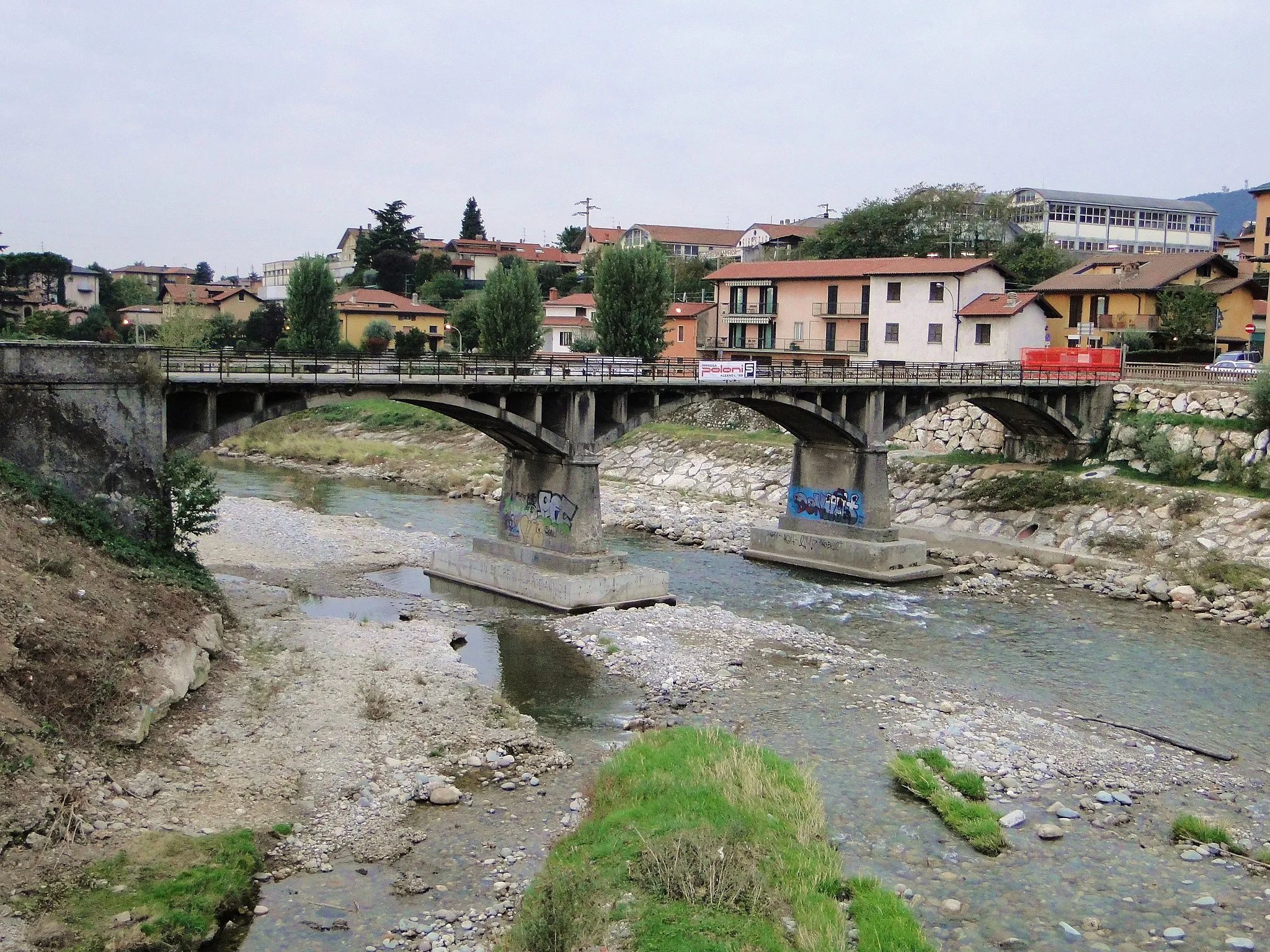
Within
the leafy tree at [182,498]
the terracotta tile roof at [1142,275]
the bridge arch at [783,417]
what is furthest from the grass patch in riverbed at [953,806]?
the terracotta tile roof at [1142,275]

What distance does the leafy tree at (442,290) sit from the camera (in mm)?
119875

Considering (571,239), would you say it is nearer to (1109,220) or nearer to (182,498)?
(1109,220)

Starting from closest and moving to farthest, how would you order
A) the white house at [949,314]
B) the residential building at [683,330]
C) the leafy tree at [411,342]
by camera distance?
1. the white house at [949,314]
2. the residential building at [683,330]
3. the leafy tree at [411,342]

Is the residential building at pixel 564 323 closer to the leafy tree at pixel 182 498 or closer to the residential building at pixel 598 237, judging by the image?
the residential building at pixel 598 237

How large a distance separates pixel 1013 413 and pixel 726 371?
66.1 feet

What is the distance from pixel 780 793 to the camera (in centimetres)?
2216

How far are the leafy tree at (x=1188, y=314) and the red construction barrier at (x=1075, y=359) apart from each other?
32.9ft

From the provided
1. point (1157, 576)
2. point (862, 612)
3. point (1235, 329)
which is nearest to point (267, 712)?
point (862, 612)

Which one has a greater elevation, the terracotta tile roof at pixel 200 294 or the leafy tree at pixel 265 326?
the terracotta tile roof at pixel 200 294

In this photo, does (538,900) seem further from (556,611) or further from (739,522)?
(739,522)

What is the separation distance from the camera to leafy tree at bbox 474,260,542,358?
78.4 m

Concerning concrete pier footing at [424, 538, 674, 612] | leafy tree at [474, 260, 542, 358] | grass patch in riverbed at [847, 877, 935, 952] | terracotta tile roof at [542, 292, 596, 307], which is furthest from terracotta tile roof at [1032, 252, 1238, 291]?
grass patch in riverbed at [847, 877, 935, 952]

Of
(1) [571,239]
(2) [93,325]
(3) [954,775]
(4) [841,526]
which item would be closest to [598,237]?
(1) [571,239]

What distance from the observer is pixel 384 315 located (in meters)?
105
